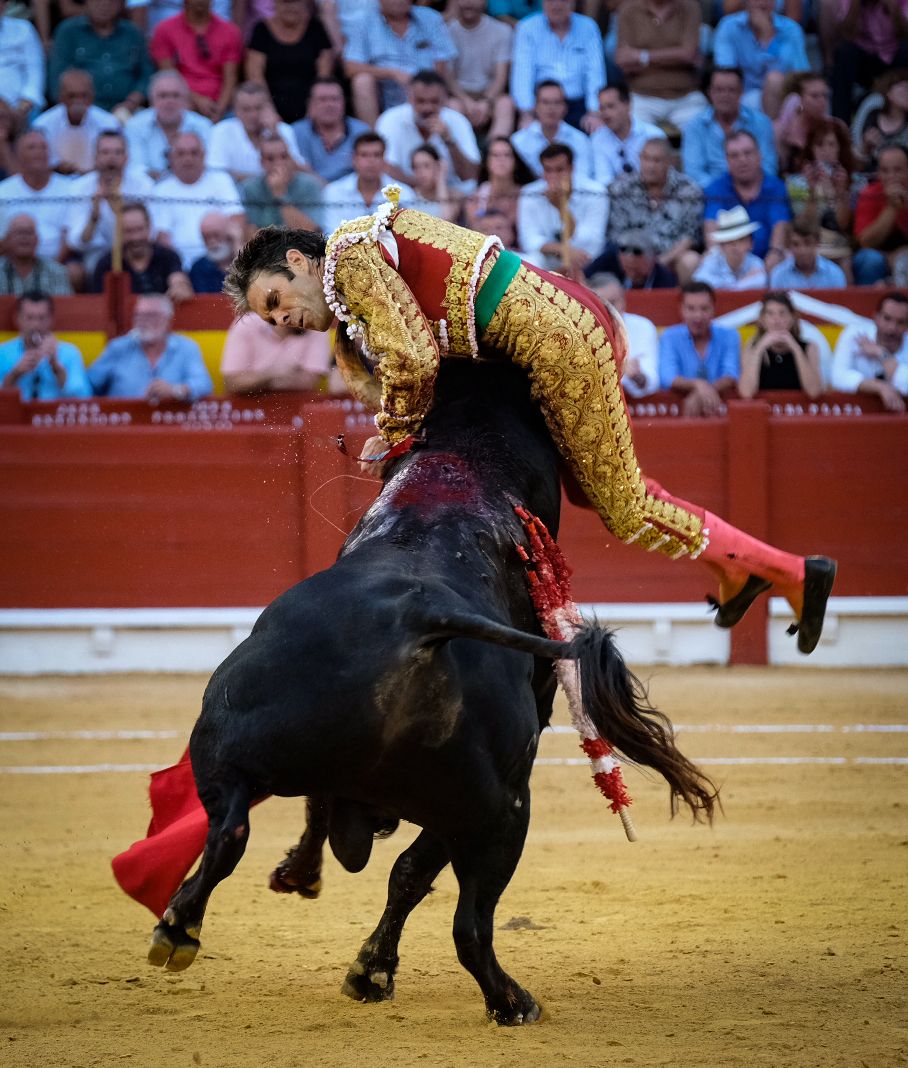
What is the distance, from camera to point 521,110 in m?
9.05

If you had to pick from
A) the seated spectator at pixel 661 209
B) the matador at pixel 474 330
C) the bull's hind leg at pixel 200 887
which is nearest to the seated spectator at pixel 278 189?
the seated spectator at pixel 661 209

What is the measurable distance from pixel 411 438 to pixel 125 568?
4.66 m

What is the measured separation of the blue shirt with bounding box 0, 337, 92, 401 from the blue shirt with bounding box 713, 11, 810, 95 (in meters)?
4.18

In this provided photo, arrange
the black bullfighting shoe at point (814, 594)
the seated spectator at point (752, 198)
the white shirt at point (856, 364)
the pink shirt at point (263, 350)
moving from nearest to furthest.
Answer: the black bullfighting shoe at point (814, 594) < the pink shirt at point (263, 350) < the white shirt at point (856, 364) < the seated spectator at point (752, 198)

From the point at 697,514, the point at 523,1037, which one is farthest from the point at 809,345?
the point at 523,1037

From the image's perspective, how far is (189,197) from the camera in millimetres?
8320

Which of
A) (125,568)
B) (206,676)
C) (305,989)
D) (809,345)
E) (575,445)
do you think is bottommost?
(206,676)

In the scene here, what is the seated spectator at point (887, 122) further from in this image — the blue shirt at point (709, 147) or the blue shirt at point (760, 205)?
the blue shirt at point (760, 205)

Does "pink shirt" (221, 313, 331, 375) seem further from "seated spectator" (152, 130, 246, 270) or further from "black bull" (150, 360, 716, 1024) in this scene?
"black bull" (150, 360, 716, 1024)

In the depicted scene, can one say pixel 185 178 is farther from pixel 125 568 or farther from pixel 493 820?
pixel 493 820

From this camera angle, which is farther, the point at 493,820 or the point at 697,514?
the point at 697,514

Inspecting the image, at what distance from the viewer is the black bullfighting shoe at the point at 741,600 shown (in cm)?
364

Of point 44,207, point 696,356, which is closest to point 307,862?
point 696,356

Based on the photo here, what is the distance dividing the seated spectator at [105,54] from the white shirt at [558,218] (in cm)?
246
